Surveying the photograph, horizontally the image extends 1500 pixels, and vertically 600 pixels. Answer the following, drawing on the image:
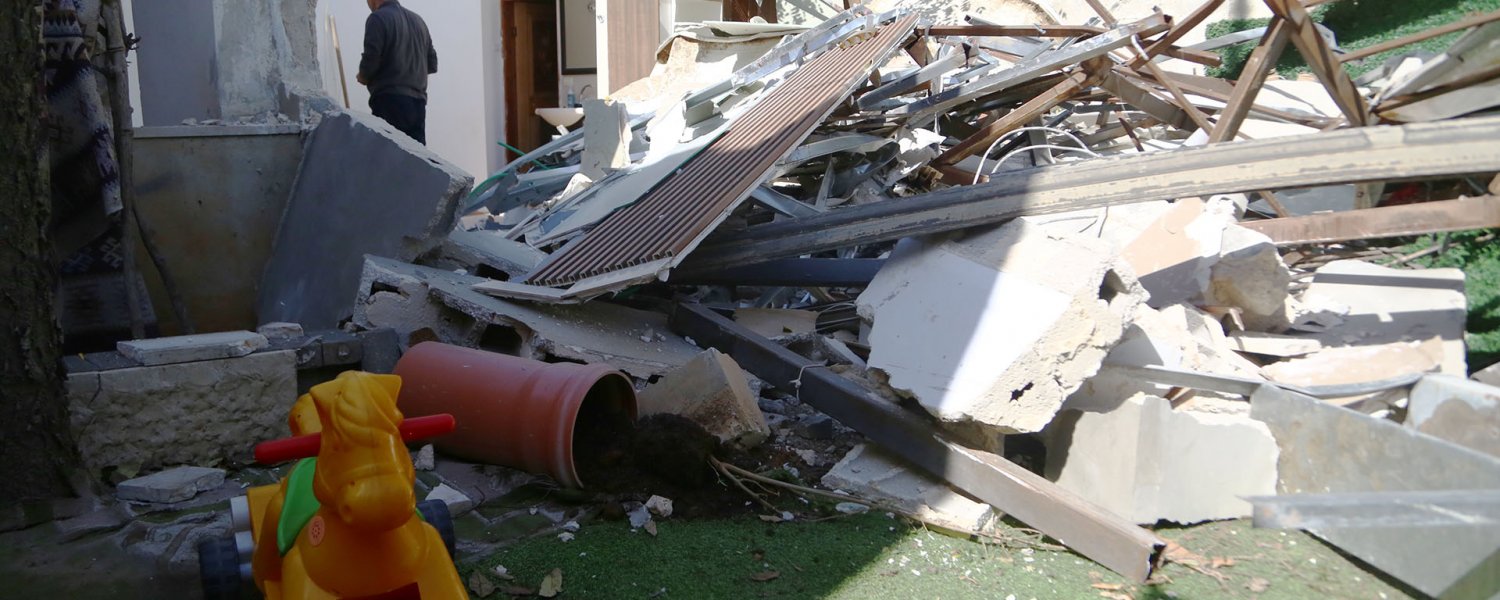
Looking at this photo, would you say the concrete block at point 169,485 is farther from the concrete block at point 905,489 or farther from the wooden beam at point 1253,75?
the wooden beam at point 1253,75

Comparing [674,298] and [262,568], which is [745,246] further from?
[262,568]

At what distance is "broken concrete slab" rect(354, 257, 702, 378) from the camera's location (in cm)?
392

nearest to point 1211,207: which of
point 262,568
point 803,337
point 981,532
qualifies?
point 803,337

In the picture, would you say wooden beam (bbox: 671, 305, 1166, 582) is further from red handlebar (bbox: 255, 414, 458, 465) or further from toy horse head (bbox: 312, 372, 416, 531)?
toy horse head (bbox: 312, 372, 416, 531)

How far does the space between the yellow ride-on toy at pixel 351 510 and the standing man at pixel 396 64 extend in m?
5.27

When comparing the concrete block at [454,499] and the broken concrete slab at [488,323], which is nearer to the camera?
the concrete block at [454,499]

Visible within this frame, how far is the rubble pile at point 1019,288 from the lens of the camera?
3.01m

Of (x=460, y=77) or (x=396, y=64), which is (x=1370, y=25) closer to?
(x=396, y=64)

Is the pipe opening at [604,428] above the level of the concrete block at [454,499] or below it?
above

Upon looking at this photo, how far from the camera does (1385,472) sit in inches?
109

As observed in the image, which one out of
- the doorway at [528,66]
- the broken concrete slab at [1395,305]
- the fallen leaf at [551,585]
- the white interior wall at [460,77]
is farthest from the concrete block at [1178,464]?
the doorway at [528,66]

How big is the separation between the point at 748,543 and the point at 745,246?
1.81 metres

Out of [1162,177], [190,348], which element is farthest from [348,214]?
[1162,177]

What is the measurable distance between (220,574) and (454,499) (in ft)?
2.60
